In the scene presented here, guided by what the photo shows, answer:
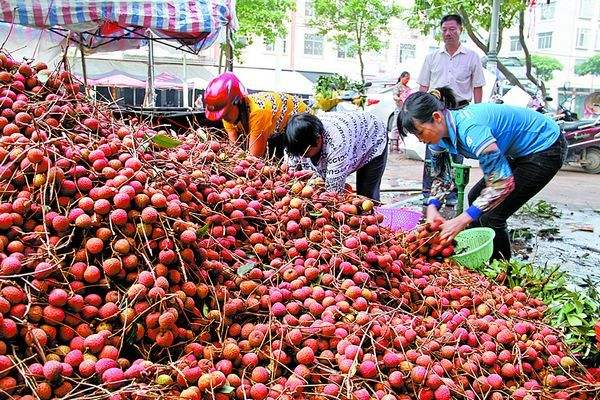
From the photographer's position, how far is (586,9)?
43188mm

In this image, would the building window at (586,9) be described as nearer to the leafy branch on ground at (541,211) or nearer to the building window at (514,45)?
the building window at (514,45)

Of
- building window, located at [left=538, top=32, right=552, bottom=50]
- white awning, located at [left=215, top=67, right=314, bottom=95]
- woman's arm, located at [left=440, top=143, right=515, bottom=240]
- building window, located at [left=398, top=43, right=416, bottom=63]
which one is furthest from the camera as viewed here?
building window, located at [left=538, top=32, right=552, bottom=50]

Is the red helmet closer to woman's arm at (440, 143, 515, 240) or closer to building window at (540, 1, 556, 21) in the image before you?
woman's arm at (440, 143, 515, 240)

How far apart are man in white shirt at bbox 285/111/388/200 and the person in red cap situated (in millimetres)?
361

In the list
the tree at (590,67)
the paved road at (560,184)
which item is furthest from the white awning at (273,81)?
the tree at (590,67)

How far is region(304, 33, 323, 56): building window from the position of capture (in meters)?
32.8

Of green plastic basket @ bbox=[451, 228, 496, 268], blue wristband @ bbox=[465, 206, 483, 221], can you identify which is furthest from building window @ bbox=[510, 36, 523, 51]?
blue wristband @ bbox=[465, 206, 483, 221]

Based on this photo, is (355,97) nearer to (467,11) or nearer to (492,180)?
(467,11)

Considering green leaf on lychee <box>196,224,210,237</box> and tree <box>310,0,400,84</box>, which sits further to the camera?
tree <box>310,0,400,84</box>

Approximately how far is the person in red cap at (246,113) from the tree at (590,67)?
45.6m

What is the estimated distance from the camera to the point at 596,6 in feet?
138

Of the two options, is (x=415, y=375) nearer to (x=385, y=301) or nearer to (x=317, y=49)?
(x=385, y=301)

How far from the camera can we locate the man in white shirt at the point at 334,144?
10.1 feet

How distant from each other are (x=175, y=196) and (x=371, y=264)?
2.57 ft
